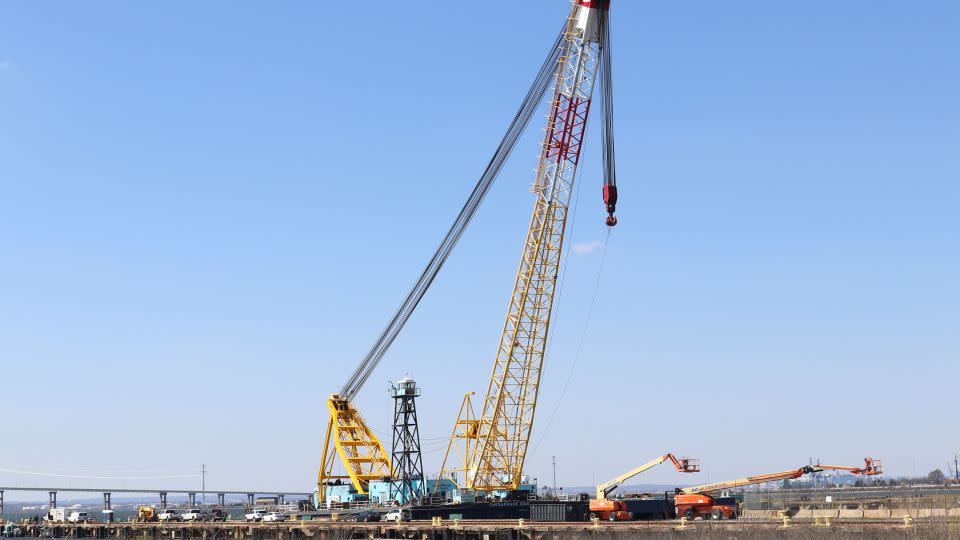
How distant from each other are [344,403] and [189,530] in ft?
122

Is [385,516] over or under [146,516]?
under

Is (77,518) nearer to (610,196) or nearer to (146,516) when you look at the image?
(146,516)

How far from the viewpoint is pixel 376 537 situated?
2758 inches

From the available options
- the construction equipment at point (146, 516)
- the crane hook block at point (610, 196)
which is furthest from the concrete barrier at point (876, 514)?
the construction equipment at point (146, 516)

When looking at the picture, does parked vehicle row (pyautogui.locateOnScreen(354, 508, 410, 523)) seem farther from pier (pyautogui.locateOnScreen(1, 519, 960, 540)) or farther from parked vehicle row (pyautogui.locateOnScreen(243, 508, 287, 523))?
parked vehicle row (pyautogui.locateOnScreen(243, 508, 287, 523))

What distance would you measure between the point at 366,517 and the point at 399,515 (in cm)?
571

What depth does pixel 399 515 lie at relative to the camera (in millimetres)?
83688

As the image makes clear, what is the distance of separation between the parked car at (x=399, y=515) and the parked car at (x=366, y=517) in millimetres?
866

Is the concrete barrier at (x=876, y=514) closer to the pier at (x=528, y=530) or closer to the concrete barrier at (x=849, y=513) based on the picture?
the concrete barrier at (x=849, y=513)

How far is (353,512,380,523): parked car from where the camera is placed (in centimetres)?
8601

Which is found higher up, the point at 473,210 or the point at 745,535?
the point at 473,210

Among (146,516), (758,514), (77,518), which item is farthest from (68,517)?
(758,514)

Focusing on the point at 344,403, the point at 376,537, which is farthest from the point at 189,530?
the point at 344,403

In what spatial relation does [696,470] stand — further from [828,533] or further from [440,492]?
[828,533]
